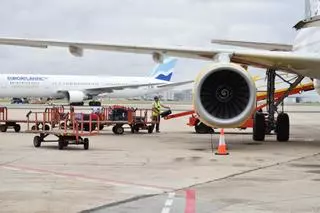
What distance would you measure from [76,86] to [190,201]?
53.2 m

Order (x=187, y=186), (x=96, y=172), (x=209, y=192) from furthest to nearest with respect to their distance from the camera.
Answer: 1. (x=96, y=172)
2. (x=187, y=186)
3. (x=209, y=192)

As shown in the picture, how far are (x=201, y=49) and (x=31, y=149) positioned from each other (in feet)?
16.0

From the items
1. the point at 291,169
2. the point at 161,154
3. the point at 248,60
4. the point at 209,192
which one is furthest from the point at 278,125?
the point at 209,192

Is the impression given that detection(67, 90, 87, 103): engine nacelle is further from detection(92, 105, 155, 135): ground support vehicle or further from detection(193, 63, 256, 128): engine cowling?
detection(193, 63, 256, 128): engine cowling

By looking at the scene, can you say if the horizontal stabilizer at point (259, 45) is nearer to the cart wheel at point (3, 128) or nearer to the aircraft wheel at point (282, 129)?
the aircraft wheel at point (282, 129)

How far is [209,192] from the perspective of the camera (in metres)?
8.02

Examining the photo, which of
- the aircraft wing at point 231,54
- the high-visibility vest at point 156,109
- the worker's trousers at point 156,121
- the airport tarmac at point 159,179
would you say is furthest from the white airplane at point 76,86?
the airport tarmac at point 159,179

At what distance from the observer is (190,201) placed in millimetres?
7344

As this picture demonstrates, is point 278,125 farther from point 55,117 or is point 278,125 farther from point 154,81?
point 154,81

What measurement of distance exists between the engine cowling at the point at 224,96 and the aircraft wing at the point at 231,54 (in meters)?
0.78

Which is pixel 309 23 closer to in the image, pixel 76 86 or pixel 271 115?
pixel 271 115

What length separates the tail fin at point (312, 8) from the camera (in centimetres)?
1417

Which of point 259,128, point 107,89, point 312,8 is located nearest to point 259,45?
point 312,8

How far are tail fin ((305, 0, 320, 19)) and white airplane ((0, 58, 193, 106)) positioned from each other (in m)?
41.3
